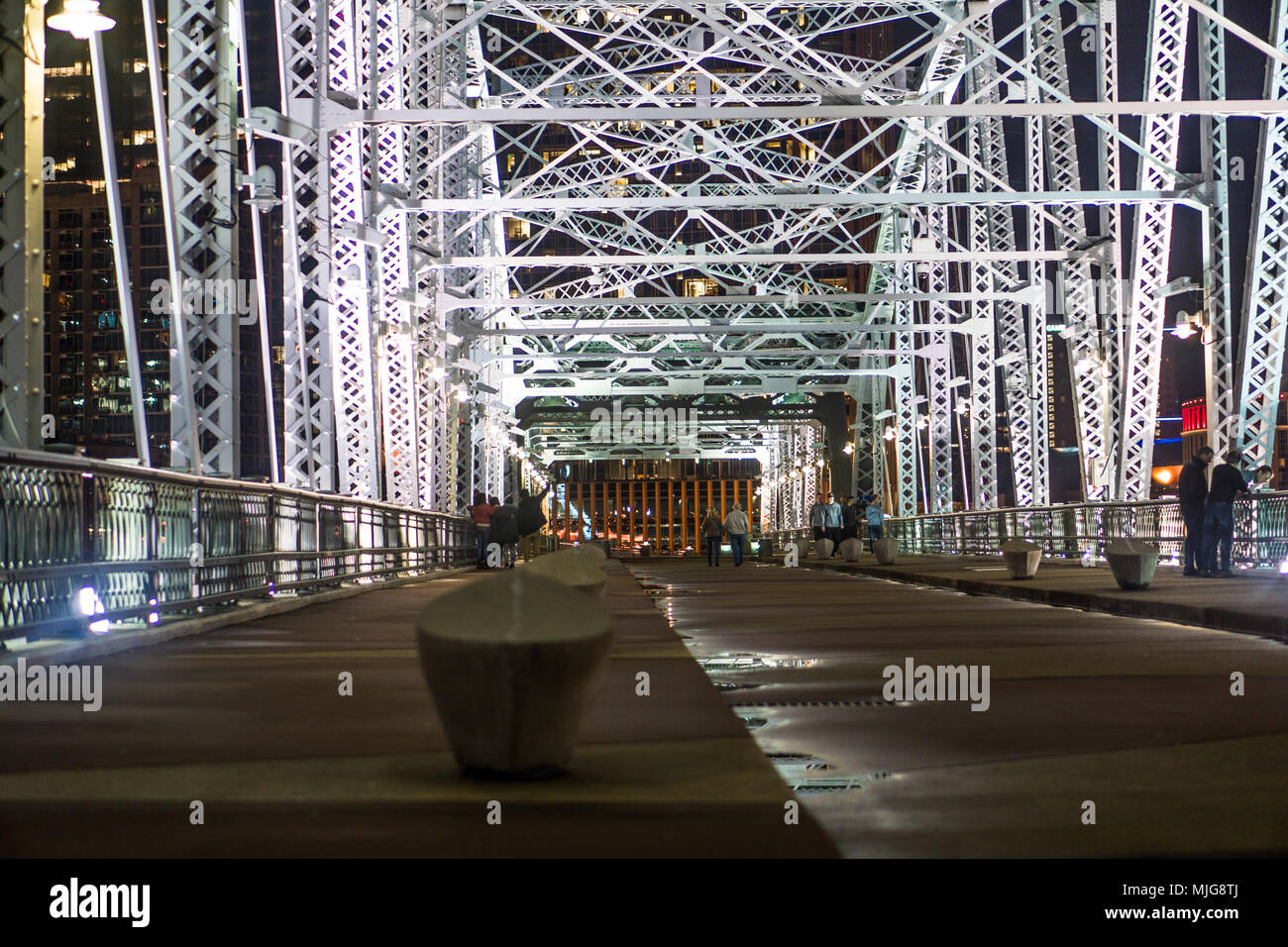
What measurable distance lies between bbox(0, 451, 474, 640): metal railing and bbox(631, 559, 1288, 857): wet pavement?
4315 millimetres

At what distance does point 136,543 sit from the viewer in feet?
39.4

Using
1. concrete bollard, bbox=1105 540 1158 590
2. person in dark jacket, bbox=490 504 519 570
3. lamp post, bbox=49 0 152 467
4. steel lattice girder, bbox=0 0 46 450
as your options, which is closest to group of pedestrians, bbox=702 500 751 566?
person in dark jacket, bbox=490 504 519 570

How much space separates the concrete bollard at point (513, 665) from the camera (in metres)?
4.96

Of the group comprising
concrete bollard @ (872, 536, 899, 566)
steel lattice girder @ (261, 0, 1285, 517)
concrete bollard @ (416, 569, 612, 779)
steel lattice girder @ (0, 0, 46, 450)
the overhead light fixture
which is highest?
steel lattice girder @ (261, 0, 1285, 517)

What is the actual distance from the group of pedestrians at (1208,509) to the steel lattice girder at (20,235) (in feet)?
50.3

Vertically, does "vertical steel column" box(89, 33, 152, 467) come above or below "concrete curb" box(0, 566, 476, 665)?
above

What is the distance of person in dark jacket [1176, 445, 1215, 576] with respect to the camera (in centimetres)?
2136

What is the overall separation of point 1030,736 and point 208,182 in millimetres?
12753

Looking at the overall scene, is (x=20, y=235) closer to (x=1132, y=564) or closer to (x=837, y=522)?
(x=1132, y=564)

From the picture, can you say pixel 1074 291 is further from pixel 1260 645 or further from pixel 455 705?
pixel 455 705

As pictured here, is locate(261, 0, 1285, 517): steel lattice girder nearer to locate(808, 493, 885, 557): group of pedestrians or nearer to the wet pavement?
locate(808, 493, 885, 557): group of pedestrians

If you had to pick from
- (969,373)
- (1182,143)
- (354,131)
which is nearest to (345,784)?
(354,131)

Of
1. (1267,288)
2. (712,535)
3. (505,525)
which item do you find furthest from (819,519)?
(1267,288)

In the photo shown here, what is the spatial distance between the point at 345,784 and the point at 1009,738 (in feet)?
9.69
